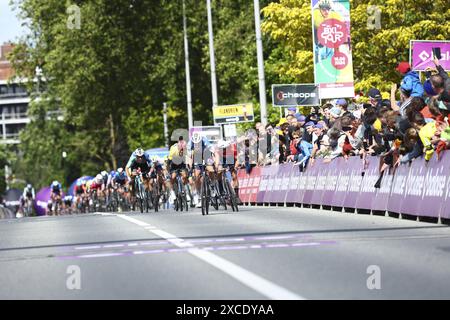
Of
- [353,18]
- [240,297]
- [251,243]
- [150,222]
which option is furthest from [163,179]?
[240,297]

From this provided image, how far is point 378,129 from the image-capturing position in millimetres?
23812

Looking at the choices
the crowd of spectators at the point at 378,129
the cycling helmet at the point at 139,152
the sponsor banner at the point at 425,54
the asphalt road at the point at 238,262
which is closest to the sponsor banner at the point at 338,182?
the crowd of spectators at the point at 378,129

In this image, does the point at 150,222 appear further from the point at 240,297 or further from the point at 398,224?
the point at 240,297

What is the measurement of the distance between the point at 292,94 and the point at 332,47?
5.65 feet

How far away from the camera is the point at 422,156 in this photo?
20203 millimetres

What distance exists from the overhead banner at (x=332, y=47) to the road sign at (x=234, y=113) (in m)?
12.7

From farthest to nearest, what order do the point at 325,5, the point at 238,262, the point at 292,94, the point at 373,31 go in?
the point at 373,31 → the point at 292,94 → the point at 325,5 → the point at 238,262

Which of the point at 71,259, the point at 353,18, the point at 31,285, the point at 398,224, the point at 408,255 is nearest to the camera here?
the point at 31,285

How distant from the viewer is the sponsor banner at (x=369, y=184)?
894 inches

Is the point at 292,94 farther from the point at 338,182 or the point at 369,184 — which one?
the point at 369,184

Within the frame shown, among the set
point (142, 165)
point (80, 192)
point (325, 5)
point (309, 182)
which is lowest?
point (80, 192)

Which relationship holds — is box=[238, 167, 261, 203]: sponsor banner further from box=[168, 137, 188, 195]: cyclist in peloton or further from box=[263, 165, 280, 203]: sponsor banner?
box=[168, 137, 188, 195]: cyclist in peloton

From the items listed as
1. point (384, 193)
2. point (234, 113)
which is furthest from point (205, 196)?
point (234, 113)
